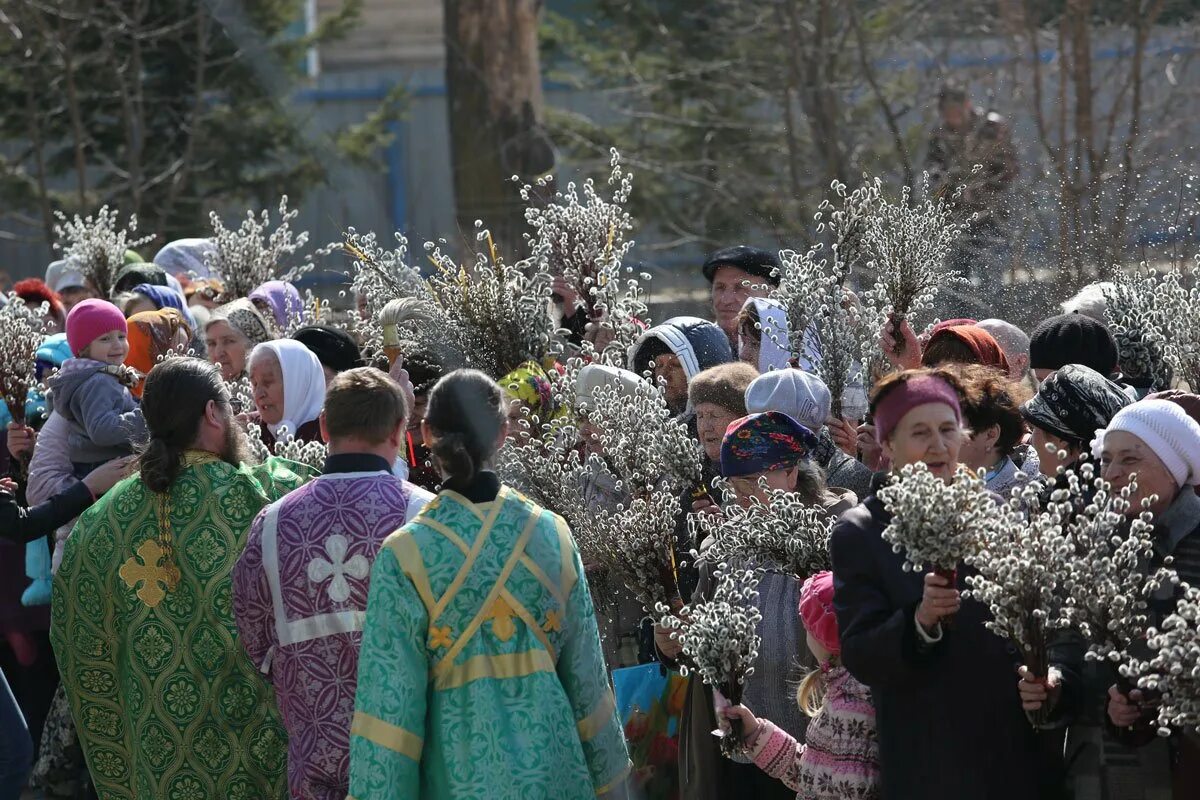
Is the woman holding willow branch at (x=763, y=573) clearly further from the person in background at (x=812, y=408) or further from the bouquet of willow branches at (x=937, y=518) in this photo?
the bouquet of willow branches at (x=937, y=518)

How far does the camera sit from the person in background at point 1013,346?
5879 millimetres

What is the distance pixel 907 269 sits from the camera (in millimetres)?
5590

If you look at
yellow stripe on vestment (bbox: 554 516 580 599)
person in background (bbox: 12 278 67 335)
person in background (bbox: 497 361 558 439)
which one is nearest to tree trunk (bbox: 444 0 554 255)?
person in background (bbox: 12 278 67 335)

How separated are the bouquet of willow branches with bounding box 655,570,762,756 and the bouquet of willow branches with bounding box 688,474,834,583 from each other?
8cm

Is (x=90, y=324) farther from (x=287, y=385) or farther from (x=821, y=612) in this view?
(x=821, y=612)

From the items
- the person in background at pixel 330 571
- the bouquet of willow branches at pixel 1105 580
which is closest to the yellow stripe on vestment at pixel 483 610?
the person in background at pixel 330 571

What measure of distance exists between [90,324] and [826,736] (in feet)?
12.2

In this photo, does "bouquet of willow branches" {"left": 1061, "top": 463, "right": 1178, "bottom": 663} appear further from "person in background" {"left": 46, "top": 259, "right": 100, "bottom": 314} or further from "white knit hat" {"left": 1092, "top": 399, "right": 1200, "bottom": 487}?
"person in background" {"left": 46, "top": 259, "right": 100, "bottom": 314}

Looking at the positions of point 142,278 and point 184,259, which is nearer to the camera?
point 142,278

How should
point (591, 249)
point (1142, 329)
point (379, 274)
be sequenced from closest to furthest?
point (1142, 329)
point (591, 249)
point (379, 274)

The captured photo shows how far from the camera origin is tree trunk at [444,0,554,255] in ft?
39.8

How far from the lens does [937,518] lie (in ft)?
11.8

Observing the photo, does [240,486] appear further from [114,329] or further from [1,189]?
[1,189]

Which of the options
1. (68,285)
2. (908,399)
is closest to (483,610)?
(908,399)
